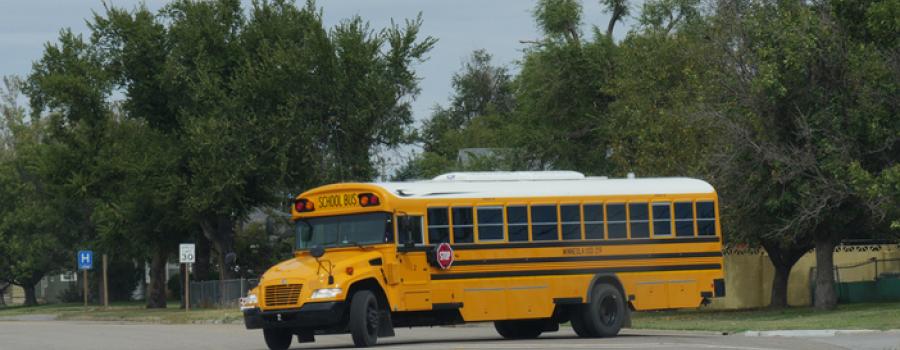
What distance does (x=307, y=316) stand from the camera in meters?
Result: 23.8

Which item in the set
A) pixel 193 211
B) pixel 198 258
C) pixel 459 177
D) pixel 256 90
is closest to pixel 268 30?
pixel 256 90

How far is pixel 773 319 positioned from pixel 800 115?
479cm

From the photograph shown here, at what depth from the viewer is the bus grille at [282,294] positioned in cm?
2402

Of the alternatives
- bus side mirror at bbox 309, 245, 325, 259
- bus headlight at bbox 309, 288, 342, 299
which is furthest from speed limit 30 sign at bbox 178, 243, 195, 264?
bus headlight at bbox 309, 288, 342, 299

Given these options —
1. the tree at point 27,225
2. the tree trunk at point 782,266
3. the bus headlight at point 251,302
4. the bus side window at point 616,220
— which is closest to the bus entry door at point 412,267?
the bus headlight at point 251,302

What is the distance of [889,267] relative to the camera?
48.0 metres

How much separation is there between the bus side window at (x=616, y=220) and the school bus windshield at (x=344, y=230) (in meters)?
4.08

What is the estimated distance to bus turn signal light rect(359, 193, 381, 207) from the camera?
2472 cm

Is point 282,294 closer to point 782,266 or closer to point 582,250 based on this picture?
point 582,250

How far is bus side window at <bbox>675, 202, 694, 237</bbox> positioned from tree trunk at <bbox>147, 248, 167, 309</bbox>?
136 ft

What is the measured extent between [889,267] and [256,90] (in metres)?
22.0

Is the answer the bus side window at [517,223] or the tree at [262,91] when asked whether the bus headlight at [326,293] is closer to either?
the bus side window at [517,223]

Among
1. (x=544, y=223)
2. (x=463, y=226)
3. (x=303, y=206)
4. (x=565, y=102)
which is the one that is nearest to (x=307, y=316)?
(x=303, y=206)

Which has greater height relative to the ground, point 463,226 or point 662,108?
point 662,108
